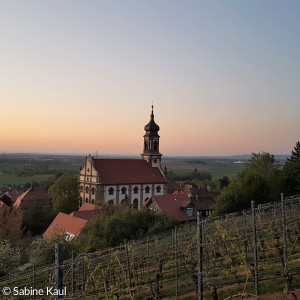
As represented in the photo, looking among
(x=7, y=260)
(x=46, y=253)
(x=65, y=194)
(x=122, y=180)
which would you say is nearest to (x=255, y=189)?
(x=46, y=253)

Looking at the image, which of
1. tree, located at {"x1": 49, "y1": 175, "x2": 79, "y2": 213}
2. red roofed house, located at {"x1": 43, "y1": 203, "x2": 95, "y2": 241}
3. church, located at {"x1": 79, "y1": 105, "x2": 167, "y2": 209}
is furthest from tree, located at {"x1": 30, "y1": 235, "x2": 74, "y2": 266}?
church, located at {"x1": 79, "y1": 105, "x2": 167, "y2": 209}

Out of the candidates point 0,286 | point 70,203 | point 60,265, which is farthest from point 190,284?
point 70,203

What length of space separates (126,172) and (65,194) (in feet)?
30.4

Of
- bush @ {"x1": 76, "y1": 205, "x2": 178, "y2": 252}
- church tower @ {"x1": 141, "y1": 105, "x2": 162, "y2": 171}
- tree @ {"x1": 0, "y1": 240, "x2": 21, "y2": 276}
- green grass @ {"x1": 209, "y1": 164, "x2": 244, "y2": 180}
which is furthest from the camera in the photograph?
green grass @ {"x1": 209, "y1": 164, "x2": 244, "y2": 180}

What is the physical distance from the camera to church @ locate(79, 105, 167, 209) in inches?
2012

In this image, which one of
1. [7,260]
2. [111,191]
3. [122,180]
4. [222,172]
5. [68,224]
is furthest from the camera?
[222,172]

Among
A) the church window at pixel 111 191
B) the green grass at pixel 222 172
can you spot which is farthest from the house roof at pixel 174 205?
the green grass at pixel 222 172

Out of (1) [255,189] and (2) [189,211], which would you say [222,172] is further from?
(1) [255,189]

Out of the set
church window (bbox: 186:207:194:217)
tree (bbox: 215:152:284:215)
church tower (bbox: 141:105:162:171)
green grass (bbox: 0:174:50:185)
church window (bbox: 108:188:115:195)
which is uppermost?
church tower (bbox: 141:105:162:171)

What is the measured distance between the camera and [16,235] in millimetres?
28453

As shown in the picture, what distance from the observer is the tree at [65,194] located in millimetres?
47781

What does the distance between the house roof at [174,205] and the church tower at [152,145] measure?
1794 cm

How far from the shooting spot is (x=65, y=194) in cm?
5019

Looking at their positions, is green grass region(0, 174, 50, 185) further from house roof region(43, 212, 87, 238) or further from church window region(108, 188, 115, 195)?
house roof region(43, 212, 87, 238)
